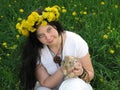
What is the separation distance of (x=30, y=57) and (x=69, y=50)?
0.30 metres

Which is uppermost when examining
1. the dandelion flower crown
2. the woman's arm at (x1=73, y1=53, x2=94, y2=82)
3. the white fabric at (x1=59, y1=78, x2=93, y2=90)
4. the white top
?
the dandelion flower crown

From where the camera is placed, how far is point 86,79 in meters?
2.95

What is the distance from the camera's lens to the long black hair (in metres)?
2.92

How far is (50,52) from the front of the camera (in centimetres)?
300

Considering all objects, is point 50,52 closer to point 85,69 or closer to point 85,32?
point 85,69

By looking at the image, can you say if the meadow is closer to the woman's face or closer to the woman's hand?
the woman's hand

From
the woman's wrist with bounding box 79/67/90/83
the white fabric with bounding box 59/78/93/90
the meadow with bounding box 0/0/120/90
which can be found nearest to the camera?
the white fabric with bounding box 59/78/93/90

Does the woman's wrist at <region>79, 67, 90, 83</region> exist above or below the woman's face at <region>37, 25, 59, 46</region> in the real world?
below

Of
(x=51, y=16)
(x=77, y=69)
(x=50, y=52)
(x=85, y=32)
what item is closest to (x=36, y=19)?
(x=51, y=16)

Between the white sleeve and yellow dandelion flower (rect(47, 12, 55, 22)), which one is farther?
the white sleeve

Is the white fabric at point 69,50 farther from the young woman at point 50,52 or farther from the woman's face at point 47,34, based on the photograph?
the woman's face at point 47,34

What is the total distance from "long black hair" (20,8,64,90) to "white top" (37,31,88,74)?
0.05 meters

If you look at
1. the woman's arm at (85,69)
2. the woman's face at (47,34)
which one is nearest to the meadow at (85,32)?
the woman's arm at (85,69)

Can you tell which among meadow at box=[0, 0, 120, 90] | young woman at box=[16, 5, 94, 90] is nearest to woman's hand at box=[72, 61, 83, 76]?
young woman at box=[16, 5, 94, 90]
